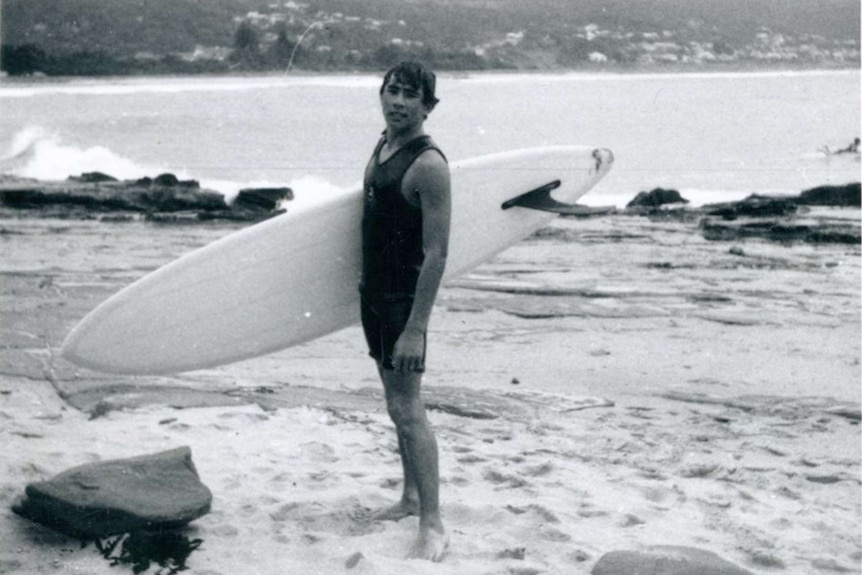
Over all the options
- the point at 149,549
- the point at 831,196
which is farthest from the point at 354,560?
the point at 831,196

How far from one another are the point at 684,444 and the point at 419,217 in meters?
1.93

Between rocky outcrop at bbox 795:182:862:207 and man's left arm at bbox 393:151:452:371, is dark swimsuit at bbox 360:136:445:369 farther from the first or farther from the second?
rocky outcrop at bbox 795:182:862:207

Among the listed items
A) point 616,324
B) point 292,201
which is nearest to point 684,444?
point 616,324

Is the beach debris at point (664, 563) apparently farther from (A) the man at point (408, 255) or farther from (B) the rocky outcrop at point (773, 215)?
(B) the rocky outcrop at point (773, 215)

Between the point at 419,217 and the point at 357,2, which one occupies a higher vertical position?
the point at 357,2

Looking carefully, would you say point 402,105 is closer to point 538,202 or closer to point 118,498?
point 538,202

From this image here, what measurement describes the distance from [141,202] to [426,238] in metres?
10.4

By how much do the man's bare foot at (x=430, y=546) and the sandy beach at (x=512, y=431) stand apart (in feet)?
0.11

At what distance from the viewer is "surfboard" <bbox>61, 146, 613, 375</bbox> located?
11.3 feet

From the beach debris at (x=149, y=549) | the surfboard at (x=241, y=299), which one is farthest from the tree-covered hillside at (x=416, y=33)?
the beach debris at (x=149, y=549)

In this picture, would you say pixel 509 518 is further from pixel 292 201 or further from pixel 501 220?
pixel 292 201

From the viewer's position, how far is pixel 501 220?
3.93 m

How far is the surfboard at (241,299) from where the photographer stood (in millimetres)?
3459

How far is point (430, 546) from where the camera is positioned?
117 inches
